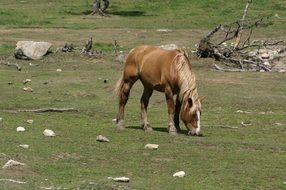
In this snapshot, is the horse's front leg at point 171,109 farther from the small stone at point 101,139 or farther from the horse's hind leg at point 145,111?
the small stone at point 101,139

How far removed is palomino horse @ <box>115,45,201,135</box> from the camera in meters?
15.0

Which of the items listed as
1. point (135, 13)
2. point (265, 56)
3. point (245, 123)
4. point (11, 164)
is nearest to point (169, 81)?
point (245, 123)

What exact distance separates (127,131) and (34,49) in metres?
12.7

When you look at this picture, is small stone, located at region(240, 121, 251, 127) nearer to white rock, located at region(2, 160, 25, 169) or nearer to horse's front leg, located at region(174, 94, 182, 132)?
horse's front leg, located at region(174, 94, 182, 132)

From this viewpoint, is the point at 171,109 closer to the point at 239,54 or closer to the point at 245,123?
the point at 245,123

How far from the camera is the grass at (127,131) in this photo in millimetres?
11500

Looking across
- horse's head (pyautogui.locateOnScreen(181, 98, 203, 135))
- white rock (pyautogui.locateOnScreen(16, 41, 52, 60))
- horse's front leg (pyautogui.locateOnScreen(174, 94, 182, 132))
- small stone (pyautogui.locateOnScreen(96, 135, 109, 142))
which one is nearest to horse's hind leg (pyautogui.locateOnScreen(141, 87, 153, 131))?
horse's front leg (pyautogui.locateOnScreen(174, 94, 182, 132))

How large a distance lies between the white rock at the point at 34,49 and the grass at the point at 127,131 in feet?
1.15

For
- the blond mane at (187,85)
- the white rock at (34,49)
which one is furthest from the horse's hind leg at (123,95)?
the white rock at (34,49)

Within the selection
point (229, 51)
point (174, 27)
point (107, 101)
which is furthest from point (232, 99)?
point (174, 27)

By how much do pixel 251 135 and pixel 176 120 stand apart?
155cm

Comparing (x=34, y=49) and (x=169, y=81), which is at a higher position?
(x=169, y=81)

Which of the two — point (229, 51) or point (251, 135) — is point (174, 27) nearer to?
point (229, 51)

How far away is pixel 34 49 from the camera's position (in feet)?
91.4
